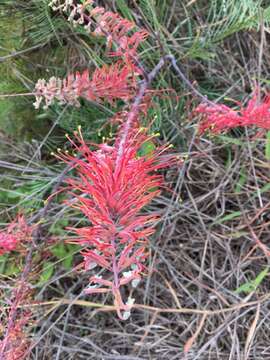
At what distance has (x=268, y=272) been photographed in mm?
1147

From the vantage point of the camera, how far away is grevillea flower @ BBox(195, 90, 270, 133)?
2.57ft

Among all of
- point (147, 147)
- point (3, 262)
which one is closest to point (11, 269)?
point (3, 262)

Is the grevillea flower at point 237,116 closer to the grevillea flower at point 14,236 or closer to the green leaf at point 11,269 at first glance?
the grevillea flower at point 14,236

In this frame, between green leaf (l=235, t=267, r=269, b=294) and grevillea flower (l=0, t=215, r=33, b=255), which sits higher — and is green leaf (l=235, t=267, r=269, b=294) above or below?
below

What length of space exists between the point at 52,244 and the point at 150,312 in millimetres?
284

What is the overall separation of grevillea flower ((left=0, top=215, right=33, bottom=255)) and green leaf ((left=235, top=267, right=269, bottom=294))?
0.52 m

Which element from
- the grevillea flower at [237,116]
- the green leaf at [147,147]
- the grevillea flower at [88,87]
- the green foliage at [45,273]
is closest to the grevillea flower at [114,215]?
the grevillea flower at [88,87]

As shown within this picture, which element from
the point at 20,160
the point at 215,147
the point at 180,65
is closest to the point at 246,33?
the point at 180,65

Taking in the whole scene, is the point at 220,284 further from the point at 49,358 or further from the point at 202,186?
the point at 49,358

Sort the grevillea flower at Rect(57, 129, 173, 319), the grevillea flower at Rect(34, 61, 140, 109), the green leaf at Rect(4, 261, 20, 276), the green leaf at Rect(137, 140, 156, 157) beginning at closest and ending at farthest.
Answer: the grevillea flower at Rect(57, 129, 173, 319)
the grevillea flower at Rect(34, 61, 140, 109)
the green leaf at Rect(137, 140, 156, 157)
the green leaf at Rect(4, 261, 20, 276)

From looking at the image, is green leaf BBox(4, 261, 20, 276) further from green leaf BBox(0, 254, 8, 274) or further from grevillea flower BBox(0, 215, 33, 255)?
grevillea flower BBox(0, 215, 33, 255)

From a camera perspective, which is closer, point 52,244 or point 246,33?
point 52,244

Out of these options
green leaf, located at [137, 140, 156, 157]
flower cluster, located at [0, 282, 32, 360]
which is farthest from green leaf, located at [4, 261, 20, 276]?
green leaf, located at [137, 140, 156, 157]

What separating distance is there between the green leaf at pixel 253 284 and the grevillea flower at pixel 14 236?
52 cm
